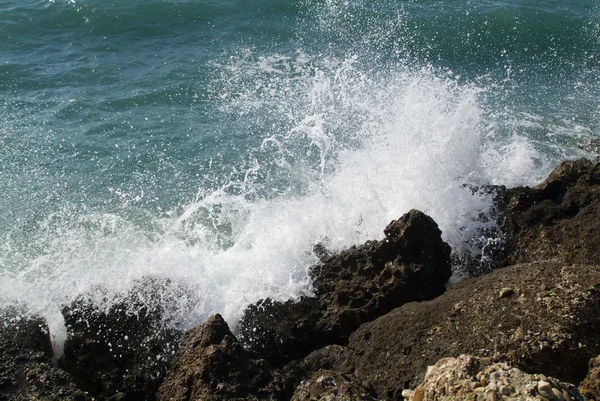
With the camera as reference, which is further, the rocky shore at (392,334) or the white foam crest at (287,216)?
the white foam crest at (287,216)

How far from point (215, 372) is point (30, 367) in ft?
5.10

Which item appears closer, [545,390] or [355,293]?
[545,390]

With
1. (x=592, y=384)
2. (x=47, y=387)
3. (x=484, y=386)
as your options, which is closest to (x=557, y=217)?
(x=592, y=384)

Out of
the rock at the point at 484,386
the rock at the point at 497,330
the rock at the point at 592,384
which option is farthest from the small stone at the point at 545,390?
the rock at the point at 497,330

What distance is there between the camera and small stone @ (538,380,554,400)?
277cm

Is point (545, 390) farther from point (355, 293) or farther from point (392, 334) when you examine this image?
point (355, 293)

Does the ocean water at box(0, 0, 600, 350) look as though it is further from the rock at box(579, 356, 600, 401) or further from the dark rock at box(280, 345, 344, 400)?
the rock at box(579, 356, 600, 401)

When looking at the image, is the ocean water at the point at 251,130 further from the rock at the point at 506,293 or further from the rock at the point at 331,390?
the rock at the point at 331,390

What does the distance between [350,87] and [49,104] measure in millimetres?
5693

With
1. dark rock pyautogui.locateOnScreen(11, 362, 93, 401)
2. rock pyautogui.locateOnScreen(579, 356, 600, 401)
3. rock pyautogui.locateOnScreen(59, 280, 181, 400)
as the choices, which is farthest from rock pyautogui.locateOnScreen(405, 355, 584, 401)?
rock pyautogui.locateOnScreen(59, 280, 181, 400)

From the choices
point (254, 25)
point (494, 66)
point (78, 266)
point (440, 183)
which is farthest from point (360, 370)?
point (254, 25)

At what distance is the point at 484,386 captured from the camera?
2926 millimetres

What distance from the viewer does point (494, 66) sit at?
1371cm

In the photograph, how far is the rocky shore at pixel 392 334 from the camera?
3.66 metres
